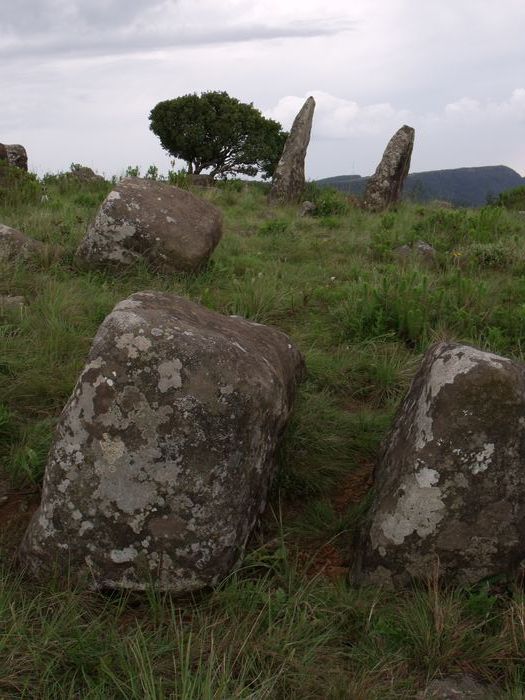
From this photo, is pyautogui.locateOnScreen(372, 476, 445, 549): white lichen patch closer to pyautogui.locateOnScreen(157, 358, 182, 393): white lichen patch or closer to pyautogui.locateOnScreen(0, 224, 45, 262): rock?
pyautogui.locateOnScreen(157, 358, 182, 393): white lichen patch

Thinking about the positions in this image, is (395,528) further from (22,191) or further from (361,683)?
(22,191)

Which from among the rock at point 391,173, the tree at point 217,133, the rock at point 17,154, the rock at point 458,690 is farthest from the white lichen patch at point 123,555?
the tree at point 217,133

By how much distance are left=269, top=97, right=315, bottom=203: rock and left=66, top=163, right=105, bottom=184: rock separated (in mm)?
3513

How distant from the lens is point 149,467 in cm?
269

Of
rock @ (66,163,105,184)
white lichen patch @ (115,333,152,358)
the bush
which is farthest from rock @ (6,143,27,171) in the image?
white lichen patch @ (115,333,152,358)

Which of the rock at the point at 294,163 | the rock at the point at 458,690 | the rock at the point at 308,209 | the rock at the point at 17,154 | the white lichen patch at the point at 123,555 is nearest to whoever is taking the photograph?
the rock at the point at 458,690

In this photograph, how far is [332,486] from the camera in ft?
11.8

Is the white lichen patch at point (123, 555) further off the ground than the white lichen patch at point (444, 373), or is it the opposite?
the white lichen patch at point (444, 373)

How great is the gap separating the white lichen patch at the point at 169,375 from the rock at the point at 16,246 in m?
4.23

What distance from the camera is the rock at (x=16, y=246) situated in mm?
6523

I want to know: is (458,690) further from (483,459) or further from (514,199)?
(514,199)

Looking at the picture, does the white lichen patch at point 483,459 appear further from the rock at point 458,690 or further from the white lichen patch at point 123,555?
the white lichen patch at point 123,555

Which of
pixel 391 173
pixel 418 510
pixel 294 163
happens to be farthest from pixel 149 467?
pixel 294 163

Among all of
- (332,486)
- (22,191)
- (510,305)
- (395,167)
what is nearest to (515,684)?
(332,486)
